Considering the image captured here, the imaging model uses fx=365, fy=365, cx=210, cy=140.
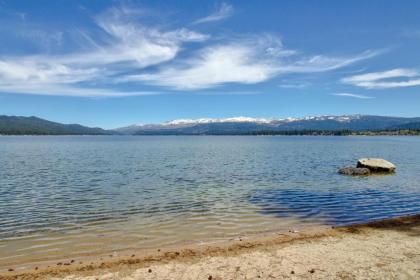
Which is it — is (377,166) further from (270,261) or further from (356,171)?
(270,261)

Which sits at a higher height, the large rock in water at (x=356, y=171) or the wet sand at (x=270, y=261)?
the wet sand at (x=270, y=261)

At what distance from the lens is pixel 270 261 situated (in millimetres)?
14656

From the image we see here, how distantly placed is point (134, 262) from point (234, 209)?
1246 cm

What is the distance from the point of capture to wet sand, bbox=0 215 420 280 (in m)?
13.2

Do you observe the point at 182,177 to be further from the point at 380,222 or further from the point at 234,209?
the point at 380,222

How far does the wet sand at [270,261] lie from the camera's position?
43.4 ft

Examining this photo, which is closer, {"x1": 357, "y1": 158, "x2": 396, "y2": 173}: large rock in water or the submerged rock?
the submerged rock

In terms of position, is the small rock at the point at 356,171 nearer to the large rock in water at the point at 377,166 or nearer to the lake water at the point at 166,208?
the large rock in water at the point at 377,166

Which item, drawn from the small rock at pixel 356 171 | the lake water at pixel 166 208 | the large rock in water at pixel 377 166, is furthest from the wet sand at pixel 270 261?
the large rock in water at pixel 377 166

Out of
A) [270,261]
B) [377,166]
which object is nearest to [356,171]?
[377,166]

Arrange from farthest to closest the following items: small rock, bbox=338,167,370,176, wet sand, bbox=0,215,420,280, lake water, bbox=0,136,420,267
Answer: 1. small rock, bbox=338,167,370,176
2. lake water, bbox=0,136,420,267
3. wet sand, bbox=0,215,420,280

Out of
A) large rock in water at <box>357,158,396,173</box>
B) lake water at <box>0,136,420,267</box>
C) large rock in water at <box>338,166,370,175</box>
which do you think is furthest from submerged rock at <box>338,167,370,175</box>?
lake water at <box>0,136,420,267</box>

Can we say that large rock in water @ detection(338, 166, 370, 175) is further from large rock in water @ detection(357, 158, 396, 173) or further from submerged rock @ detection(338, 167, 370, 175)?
large rock in water @ detection(357, 158, 396, 173)

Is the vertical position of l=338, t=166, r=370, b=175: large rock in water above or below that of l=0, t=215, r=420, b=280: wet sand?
below
